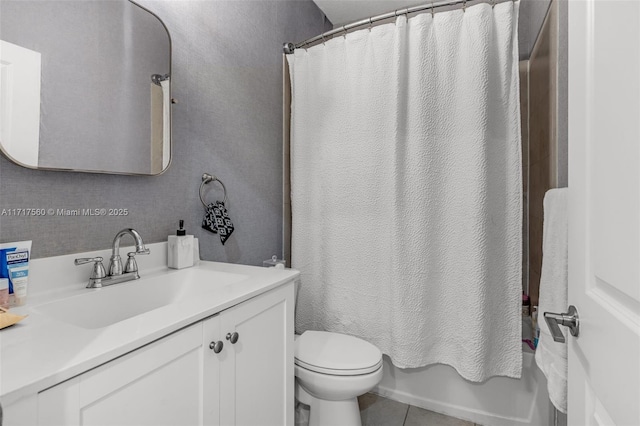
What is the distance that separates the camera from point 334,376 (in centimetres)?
143

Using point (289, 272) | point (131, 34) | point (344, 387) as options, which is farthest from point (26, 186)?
point (344, 387)

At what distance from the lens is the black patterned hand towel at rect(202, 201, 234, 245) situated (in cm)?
158

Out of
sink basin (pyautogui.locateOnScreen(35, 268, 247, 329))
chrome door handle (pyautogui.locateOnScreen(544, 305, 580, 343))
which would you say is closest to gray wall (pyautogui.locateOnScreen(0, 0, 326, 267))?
sink basin (pyautogui.locateOnScreen(35, 268, 247, 329))

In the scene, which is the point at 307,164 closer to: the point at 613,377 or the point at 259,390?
the point at 259,390

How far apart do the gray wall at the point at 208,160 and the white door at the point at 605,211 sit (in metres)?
1.32

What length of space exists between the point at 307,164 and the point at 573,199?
4.65ft

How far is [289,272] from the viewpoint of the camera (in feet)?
4.12

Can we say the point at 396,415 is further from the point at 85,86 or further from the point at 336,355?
the point at 85,86

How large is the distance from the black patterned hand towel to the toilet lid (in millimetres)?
615

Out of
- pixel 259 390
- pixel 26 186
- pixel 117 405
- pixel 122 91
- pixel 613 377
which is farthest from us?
pixel 122 91

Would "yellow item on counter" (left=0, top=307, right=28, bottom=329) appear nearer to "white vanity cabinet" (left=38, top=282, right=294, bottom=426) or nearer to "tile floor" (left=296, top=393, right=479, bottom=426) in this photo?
"white vanity cabinet" (left=38, top=282, right=294, bottom=426)

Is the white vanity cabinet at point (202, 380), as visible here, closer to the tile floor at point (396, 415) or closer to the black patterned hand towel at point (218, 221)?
the black patterned hand towel at point (218, 221)


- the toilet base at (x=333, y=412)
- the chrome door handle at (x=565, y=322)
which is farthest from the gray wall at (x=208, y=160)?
the chrome door handle at (x=565, y=322)

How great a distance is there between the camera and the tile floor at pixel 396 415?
5.82 ft
